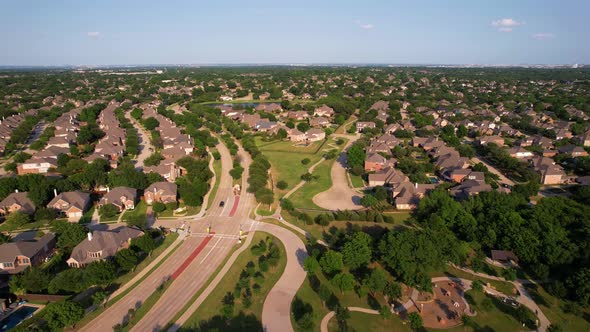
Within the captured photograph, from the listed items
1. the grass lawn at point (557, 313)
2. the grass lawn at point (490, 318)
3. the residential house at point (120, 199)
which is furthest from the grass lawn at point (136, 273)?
the grass lawn at point (557, 313)

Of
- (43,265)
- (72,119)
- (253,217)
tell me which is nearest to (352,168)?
(253,217)

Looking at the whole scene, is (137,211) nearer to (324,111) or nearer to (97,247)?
(97,247)

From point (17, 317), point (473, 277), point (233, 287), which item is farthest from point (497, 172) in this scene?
point (17, 317)

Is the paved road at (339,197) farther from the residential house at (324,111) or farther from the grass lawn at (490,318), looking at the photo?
the residential house at (324,111)

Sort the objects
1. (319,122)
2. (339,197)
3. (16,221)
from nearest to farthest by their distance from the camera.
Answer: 1. (16,221)
2. (339,197)
3. (319,122)

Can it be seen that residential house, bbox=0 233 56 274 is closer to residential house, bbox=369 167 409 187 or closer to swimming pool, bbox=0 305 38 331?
swimming pool, bbox=0 305 38 331

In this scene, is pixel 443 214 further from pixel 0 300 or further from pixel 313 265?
pixel 0 300
